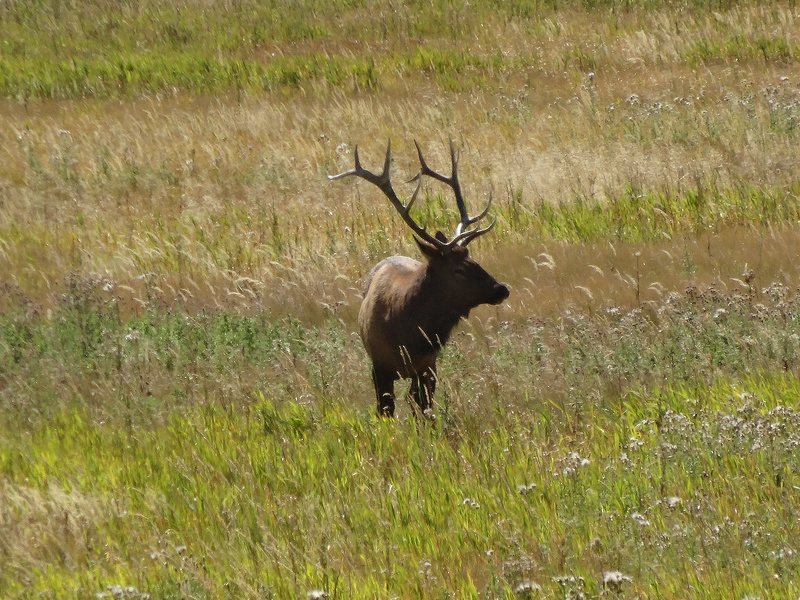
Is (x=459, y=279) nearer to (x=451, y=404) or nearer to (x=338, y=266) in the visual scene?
(x=451, y=404)

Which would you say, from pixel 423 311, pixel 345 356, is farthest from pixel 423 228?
pixel 345 356

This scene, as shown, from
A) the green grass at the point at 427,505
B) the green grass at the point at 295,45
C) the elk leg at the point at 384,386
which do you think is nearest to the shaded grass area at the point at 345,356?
the elk leg at the point at 384,386

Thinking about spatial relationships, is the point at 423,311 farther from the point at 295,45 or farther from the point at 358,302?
the point at 295,45

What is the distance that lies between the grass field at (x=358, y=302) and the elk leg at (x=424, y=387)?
0.80ft

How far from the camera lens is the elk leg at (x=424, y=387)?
23.8 ft

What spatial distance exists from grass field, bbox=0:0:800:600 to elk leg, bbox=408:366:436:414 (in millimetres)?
243

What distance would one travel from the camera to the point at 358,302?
10.7 m

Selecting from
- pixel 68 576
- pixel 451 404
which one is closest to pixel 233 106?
pixel 451 404

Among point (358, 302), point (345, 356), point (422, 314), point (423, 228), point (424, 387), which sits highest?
point (423, 228)

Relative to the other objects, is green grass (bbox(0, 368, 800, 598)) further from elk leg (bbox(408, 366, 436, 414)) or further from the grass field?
elk leg (bbox(408, 366, 436, 414))

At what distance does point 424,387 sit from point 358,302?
11.4ft

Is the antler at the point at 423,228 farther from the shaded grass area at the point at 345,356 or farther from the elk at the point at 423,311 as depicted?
the shaded grass area at the point at 345,356

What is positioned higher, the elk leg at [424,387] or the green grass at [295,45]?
the green grass at [295,45]

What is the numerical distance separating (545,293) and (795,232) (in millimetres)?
2798
